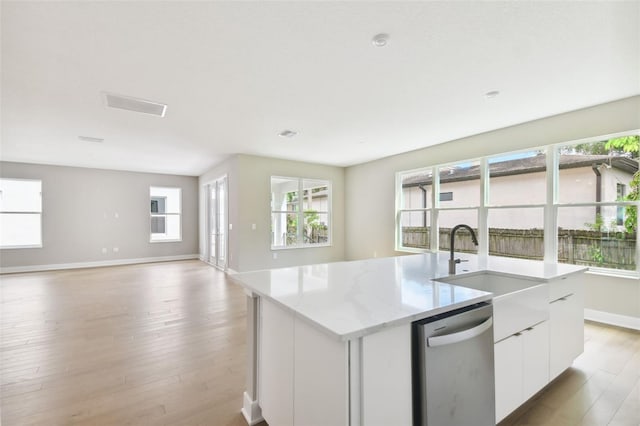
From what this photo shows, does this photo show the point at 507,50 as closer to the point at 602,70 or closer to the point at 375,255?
the point at 602,70

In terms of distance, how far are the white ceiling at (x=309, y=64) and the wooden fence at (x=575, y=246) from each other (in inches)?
64.7

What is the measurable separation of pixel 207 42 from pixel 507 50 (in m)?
2.39

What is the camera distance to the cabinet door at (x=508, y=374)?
1.55 m

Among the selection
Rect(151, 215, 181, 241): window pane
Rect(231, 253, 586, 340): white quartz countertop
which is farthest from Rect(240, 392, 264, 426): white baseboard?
Rect(151, 215, 181, 241): window pane

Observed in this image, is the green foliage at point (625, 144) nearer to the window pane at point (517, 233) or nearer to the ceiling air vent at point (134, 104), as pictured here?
the window pane at point (517, 233)

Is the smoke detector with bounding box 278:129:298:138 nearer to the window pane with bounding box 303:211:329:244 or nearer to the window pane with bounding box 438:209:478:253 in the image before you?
the window pane with bounding box 303:211:329:244

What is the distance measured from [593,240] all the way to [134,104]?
5.89m

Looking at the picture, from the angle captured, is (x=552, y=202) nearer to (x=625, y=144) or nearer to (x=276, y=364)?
(x=625, y=144)

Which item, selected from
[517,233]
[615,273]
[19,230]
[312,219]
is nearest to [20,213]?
[19,230]

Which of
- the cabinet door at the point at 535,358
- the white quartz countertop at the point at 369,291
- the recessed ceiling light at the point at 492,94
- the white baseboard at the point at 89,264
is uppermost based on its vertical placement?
the recessed ceiling light at the point at 492,94

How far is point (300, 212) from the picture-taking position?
6805 millimetres

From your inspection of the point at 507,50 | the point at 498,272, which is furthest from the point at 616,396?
the point at 507,50

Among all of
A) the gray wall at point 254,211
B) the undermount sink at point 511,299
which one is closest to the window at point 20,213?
the gray wall at point 254,211

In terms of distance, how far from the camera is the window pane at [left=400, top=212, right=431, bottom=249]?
5.59 metres
